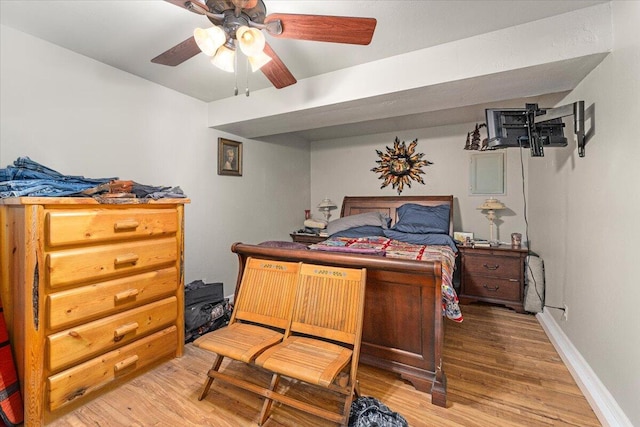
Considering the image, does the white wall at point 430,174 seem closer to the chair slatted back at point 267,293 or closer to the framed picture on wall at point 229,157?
the framed picture on wall at point 229,157

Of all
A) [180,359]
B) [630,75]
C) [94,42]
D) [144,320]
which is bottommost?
[180,359]

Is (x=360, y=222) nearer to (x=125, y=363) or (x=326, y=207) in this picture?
(x=326, y=207)

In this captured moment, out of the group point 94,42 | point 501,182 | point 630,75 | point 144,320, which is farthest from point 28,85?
point 501,182

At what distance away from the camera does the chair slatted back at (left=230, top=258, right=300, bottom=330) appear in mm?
1919

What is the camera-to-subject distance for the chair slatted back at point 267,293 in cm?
192

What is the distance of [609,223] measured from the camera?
1566 millimetres

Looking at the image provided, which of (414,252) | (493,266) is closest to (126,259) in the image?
(414,252)

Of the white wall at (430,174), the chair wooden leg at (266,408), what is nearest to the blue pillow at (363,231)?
the white wall at (430,174)

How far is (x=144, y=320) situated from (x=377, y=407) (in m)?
1.60

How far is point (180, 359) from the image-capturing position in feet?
7.09

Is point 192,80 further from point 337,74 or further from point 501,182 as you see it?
point 501,182

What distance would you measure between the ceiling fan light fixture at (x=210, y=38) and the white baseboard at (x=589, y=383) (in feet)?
8.75

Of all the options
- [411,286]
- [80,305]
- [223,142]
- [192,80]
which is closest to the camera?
[80,305]

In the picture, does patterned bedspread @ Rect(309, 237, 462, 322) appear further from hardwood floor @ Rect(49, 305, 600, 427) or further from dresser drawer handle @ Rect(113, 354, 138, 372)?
dresser drawer handle @ Rect(113, 354, 138, 372)
